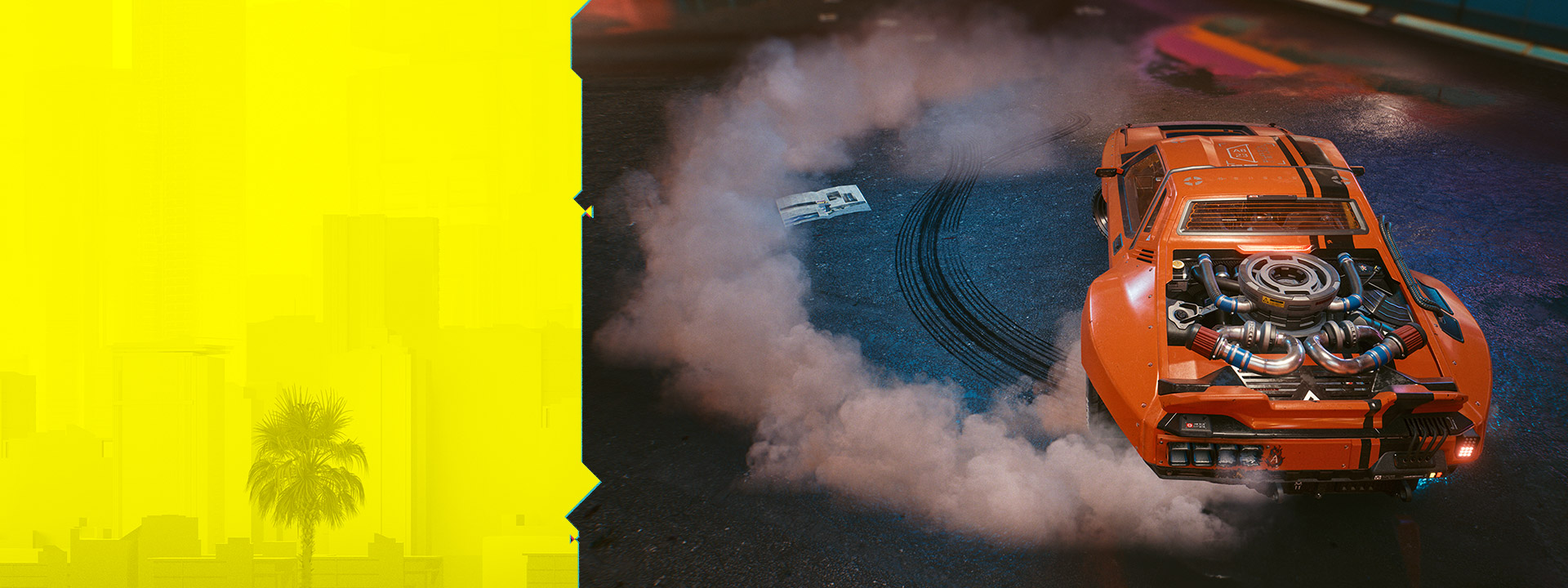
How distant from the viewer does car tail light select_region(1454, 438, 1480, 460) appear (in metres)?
4.57

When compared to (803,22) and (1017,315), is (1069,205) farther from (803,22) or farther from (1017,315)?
(803,22)

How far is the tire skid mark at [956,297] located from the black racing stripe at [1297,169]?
1806mm

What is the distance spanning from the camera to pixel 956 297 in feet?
22.9

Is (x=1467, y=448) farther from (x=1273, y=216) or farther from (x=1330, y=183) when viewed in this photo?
(x=1330, y=183)

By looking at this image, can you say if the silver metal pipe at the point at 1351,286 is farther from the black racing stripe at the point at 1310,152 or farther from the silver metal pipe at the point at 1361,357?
the black racing stripe at the point at 1310,152

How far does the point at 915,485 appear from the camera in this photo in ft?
17.3

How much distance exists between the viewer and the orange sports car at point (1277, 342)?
462 centimetres

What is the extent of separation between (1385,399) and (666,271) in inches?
190

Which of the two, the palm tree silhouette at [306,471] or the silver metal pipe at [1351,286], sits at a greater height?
the silver metal pipe at [1351,286]

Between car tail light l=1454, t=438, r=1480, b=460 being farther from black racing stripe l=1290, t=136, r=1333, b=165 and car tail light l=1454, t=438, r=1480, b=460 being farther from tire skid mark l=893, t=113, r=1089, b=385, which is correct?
black racing stripe l=1290, t=136, r=1333, b=165

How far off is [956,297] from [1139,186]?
1.50 m

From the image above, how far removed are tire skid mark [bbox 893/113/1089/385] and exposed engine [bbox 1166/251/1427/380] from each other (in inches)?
44.0

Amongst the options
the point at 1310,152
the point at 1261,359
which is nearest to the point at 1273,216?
the point at 1310,152

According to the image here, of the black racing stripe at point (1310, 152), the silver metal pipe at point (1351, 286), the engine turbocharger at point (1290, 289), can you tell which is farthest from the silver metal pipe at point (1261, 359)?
the black racing stripe at point (1310, 152)
